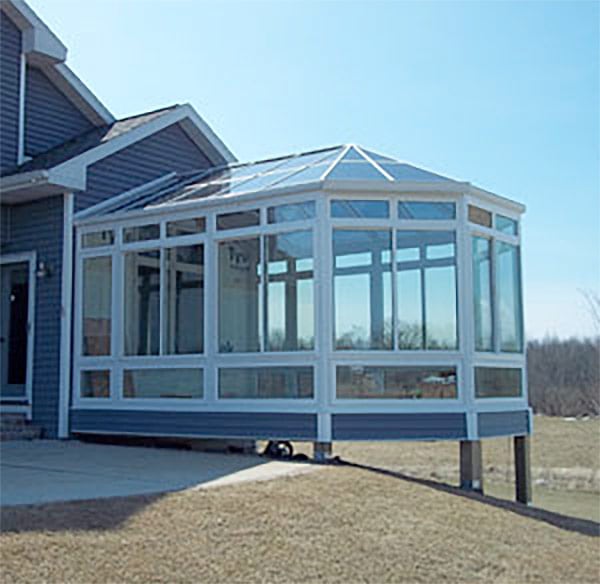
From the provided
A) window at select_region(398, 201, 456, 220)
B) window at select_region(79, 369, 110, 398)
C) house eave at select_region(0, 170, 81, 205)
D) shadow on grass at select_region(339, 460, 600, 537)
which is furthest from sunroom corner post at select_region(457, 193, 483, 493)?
house eave at select_region(0, 170, 81, 205)

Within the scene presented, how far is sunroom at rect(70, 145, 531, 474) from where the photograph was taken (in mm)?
9375

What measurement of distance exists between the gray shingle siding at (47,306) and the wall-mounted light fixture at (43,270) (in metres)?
0.03

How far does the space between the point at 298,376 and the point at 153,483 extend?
97.1 inches

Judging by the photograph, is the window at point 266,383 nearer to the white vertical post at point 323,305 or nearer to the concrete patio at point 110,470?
the white vertical post at point 323,305

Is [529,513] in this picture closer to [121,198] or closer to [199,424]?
[199,424]

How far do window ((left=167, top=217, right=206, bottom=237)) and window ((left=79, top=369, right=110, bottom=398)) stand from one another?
1994 millimetres

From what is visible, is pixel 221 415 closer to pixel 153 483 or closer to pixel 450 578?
pixel 153 483

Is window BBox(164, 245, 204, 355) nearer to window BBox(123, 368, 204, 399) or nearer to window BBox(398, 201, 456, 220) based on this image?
window BBox(123, 368, 204, 399)

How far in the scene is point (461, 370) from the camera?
372 inches

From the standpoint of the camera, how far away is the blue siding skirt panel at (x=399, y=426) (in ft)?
30.3

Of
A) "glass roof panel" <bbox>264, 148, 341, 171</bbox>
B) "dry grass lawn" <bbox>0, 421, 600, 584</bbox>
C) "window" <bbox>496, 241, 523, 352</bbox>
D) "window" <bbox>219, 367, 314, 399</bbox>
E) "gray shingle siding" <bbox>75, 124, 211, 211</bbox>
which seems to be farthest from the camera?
"gray shingle siding" <bbox>75, 124, 211, 211</bbox>

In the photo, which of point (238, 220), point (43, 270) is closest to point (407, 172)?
point (238, 220)

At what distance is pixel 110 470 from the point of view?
838 cm

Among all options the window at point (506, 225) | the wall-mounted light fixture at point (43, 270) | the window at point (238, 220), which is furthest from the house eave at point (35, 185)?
the window at point (506, 225)
